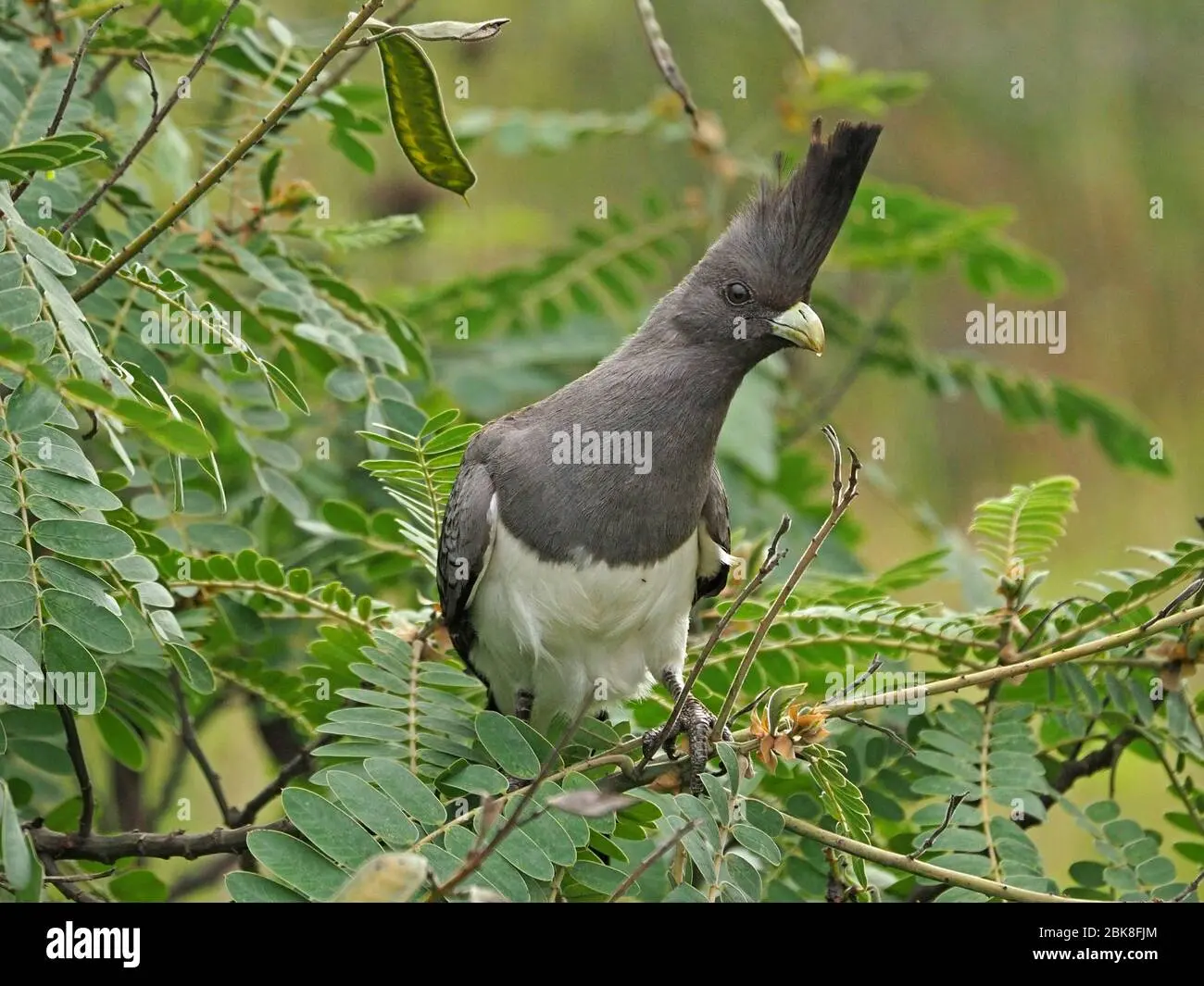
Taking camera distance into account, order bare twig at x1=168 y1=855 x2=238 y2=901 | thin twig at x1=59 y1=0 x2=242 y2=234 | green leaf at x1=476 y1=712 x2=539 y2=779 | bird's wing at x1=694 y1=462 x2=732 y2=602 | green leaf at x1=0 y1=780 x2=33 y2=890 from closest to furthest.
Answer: green leaf at x1=0 y1=780 x2=33 y2=890 → thin twig at x1=59 y1=0 x2=242 y2=234 → green leaf at x1=476 y1=712 x2=539 y2=779 → bird's wing at x1=694 y1=462 x2=732 y2=602 → bare twig at x1=168 y1=855 x2=238 y2=901

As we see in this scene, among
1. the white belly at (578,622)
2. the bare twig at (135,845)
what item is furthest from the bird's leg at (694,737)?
the bare twig at (135,845)

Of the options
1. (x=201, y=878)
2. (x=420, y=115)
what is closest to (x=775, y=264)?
(x=420, y=115)

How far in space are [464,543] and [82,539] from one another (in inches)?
43.8

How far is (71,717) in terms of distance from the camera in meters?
2.39

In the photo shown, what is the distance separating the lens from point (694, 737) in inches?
101

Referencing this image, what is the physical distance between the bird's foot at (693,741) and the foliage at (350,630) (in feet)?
0.13

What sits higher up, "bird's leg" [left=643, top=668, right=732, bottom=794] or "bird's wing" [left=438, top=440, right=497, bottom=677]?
"bird's wing" [left=438, top=440, right=497, bottom=677]

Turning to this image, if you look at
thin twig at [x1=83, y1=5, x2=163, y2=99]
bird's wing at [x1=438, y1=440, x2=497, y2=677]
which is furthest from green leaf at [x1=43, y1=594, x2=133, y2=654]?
thin twig at [x1=83, y1=5, x2=163, y2=99]

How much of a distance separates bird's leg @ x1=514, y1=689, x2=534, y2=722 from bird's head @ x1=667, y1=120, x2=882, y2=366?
949 mm

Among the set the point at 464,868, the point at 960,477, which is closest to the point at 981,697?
the point at 464,868

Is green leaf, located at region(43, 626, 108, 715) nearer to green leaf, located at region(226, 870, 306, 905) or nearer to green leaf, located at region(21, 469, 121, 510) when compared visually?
green leaf, located at region(21, 469, 121, 510)

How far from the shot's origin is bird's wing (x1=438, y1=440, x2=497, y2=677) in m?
3.08

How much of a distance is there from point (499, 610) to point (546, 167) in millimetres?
4840
